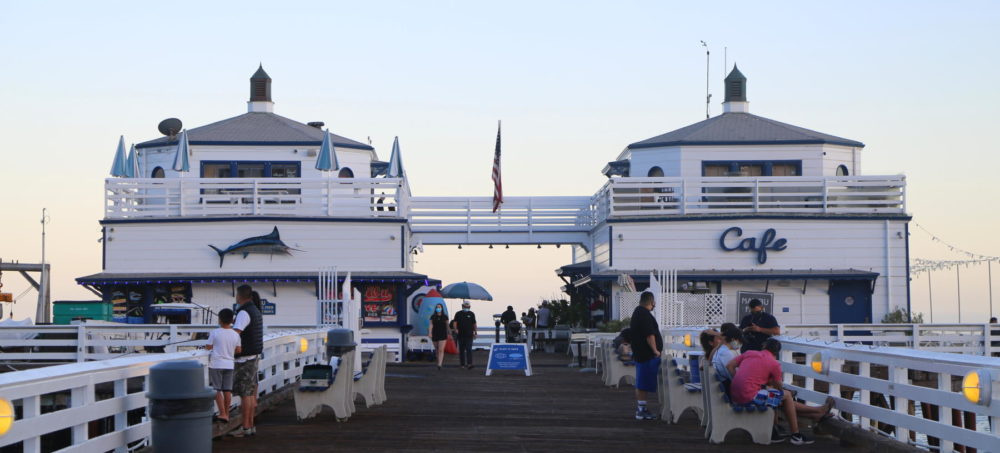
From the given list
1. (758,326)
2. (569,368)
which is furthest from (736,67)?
(758,326)

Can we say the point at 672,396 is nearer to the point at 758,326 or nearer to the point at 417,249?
the point at 758,326

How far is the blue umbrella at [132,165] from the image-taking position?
139 ft

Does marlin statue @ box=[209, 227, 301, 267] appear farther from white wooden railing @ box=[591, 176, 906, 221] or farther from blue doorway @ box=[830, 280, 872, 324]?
blue doorway @ box=[830, 280, 872, 324]

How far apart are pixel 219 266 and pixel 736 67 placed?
19934mm

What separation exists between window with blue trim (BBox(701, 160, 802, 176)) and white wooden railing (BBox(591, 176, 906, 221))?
1.20 meters

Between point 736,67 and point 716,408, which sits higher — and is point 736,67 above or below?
above

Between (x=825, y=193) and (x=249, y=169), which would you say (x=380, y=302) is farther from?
(x=825, y=193)

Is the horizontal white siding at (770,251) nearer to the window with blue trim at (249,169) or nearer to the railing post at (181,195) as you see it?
the window with blue trim at (249,169)

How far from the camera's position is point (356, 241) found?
128 ft

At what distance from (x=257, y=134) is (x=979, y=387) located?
35768 mm

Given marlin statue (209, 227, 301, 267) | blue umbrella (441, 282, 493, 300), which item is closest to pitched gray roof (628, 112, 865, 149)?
blue umbrella (441, 282, 493, 300)

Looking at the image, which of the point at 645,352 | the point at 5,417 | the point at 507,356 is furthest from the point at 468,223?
the point at 5,417

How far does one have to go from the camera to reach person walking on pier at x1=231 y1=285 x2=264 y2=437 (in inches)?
563

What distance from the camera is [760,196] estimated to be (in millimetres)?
40656
